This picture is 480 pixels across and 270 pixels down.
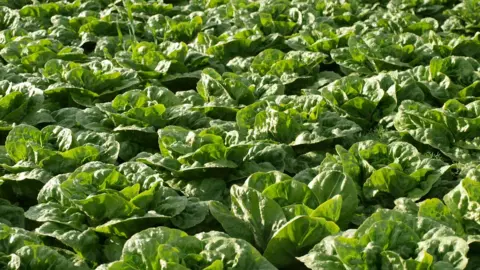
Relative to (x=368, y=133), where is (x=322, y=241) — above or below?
above

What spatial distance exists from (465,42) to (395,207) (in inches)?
143

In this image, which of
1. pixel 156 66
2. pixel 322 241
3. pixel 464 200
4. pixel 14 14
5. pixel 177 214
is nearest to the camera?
pixel 322 241

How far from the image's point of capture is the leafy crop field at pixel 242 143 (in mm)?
4067

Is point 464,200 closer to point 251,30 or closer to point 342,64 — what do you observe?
point 342,64

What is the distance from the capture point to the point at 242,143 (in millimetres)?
5305

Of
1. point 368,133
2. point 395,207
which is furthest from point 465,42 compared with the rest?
point 395,207

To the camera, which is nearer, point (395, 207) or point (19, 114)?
point (395, 207)

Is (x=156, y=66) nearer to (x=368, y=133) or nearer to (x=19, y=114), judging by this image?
(x=19, y=114)

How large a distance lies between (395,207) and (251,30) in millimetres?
4009

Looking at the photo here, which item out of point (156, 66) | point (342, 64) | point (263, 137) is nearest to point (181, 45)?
point (156, 66)

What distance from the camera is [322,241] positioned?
402 centimetres

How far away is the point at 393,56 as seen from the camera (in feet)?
24.6

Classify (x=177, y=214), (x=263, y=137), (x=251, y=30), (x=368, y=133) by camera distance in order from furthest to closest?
(x=251, y=30) → (x=368, y=133) → (x=263, y=137) → (x=177, y=214)

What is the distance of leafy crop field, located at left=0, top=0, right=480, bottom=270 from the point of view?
4067 mm
